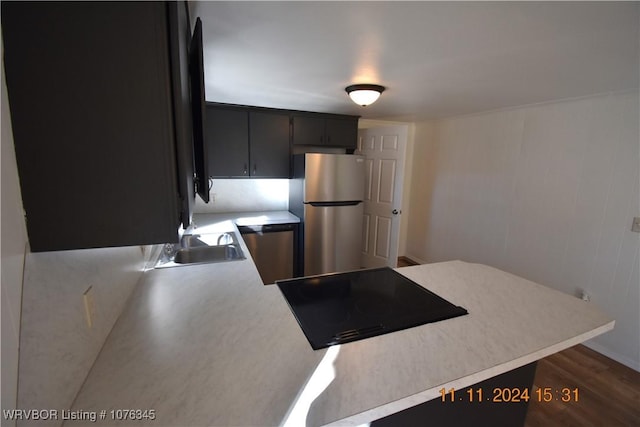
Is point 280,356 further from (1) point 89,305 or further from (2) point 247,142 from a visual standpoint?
(2) point 247,142

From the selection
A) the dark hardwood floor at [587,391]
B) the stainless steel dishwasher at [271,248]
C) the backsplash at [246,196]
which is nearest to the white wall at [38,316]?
the stainless steel dishwasher at [271,248]

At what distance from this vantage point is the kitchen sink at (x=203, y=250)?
6.55 ft

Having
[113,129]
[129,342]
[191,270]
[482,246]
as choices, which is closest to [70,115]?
[113,129]

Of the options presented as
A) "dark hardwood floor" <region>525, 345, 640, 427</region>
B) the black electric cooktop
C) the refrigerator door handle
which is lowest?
"dark hardwood floor" <region>525, 345, 640, 427</region>

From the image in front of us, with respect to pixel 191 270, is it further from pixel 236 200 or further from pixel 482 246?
pixel 482 246

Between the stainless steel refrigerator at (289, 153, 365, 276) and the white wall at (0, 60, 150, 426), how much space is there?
239cm

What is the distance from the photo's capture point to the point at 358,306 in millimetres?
1240

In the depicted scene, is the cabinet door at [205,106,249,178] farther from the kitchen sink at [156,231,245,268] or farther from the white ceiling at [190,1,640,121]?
the kitchen sink at [156,231,245,268]

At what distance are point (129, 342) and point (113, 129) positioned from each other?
782 millimetres

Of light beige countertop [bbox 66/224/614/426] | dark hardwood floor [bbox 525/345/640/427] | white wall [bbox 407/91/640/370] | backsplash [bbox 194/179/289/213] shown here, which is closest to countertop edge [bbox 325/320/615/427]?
light beige countertop [bbox 66/224/614/426]

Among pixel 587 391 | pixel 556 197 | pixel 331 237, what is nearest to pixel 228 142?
pixel 331 237

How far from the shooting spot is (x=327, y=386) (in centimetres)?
78

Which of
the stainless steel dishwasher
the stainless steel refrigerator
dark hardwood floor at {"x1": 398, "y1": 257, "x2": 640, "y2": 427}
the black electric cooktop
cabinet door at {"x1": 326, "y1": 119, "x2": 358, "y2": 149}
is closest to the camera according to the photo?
the black electric cooktop

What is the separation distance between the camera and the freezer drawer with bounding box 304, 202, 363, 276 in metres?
3.18
